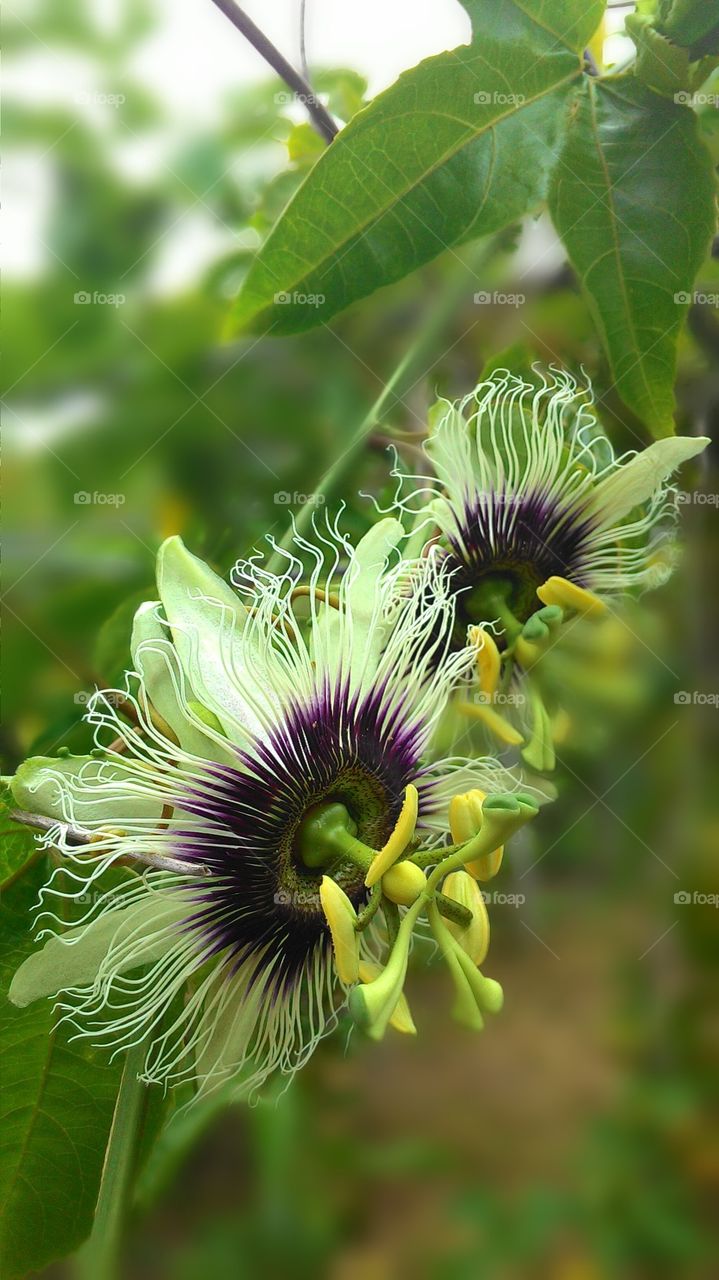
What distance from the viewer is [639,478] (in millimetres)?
665

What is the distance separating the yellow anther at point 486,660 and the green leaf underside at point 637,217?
0.70 feet

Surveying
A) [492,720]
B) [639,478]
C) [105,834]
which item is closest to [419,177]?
[639,478]

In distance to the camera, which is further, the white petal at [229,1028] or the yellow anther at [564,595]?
the yellow anther at [564,595]

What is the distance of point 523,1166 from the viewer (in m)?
1.29

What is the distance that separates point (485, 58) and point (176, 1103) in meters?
0.66

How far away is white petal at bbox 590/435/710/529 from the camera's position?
25.8 inches

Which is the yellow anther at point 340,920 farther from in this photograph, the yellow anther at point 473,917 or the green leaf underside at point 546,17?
the green leaf underside at point 546,17

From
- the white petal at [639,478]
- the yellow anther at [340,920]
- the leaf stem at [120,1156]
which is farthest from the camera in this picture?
the white petal at [639,478]

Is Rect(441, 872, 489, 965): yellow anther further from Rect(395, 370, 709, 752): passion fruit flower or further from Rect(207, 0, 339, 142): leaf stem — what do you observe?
Rect(207, 0, 339, 142): leaf stem

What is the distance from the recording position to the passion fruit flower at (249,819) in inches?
18.2

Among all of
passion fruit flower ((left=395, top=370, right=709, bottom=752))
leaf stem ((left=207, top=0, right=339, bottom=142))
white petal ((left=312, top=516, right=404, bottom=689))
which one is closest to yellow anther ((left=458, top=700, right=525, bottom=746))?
passion fruit flower ((left=395, top=370, right=709, bottom=752))

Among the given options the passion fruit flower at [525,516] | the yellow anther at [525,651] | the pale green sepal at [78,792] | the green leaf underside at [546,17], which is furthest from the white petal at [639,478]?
the pale green sepal at [78,792]

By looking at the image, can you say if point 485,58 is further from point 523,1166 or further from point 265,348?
point 523,1166

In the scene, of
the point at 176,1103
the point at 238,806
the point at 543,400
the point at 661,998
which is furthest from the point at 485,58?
the point at 661,998
